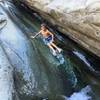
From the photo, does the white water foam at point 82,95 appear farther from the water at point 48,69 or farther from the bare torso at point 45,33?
the bare torso at point 45,33

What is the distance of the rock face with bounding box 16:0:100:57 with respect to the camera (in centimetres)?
291

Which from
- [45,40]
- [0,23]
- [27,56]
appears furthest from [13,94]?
[0,23]

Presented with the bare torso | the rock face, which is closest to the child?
the bare torso

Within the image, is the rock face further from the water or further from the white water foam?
the white water foam

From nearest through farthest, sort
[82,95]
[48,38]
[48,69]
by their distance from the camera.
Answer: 1. [82,95]
2. [48,69]
3. [48,38]

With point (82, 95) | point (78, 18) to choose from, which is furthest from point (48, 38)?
point (82, 95)

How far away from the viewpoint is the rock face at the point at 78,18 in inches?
114

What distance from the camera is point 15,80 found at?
3.13 m

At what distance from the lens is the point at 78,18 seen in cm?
306

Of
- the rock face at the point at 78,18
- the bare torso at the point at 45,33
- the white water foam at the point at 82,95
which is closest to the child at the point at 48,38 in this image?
the bare torso at the point at 45,33

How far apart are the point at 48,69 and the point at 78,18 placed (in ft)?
1.97

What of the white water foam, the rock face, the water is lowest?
the white water foam

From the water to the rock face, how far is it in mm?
151

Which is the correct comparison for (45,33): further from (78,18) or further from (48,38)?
(78,18)
